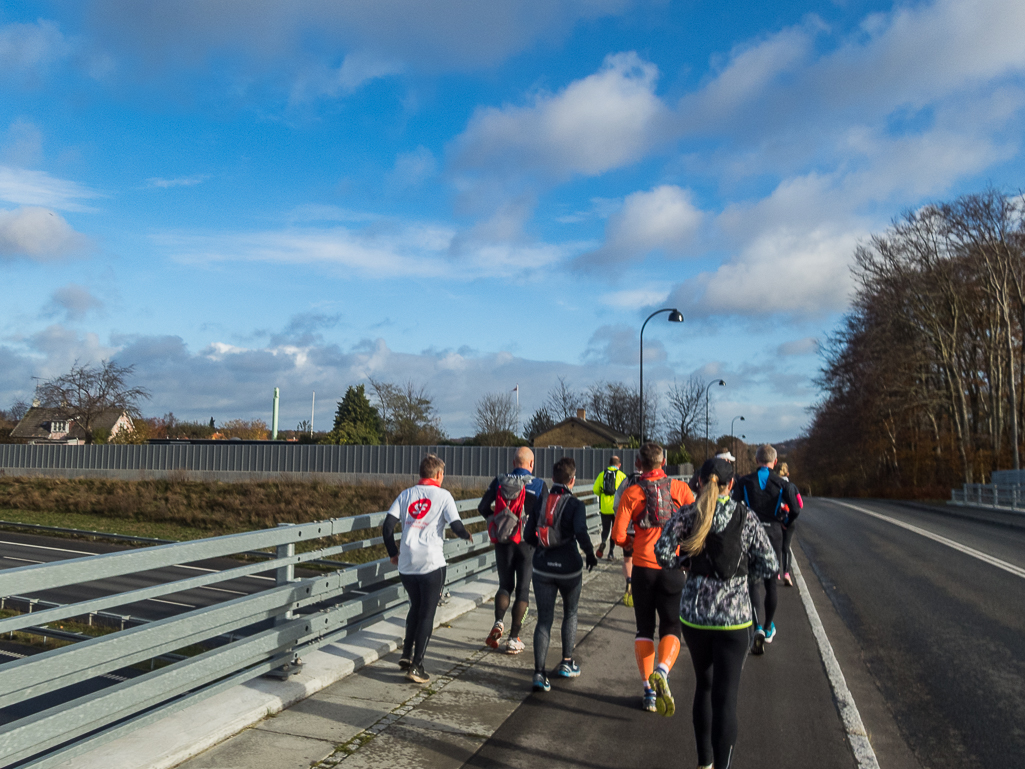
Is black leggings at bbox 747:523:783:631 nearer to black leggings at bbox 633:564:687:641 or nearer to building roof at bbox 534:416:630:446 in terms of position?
black leggings at bbox 633:564:687:641

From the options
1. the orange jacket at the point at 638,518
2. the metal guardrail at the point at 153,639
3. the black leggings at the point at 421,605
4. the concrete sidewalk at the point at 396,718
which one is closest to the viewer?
Answer: the metal guardrail at the point at 153,639

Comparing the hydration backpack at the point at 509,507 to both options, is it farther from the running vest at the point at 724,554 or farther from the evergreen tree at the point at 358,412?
the evergreen tree at the point at 358,412

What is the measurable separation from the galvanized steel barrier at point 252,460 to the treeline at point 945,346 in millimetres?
20471

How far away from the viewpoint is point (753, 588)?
6934 mm

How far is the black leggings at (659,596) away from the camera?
5.16 meters

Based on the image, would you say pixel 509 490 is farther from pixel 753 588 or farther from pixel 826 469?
pixel 826 469

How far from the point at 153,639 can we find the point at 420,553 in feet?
6.50

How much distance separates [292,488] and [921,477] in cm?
4084

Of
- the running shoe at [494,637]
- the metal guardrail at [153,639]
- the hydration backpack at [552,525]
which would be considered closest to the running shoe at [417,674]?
the metal guardrail at [153,639]

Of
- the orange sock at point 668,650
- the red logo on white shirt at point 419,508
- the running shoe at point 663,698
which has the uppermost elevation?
the red logo on white shirt at point 419,508

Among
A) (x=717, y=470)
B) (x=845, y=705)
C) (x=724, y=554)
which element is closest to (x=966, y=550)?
(x=845, y=705)

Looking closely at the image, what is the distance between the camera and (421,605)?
562 cm

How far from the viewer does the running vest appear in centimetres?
389

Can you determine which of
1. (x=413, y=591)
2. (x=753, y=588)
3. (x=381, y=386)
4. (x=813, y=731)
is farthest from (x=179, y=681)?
(x=381, y=386)
